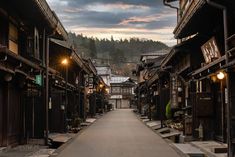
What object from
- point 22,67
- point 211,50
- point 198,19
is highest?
point 198,19

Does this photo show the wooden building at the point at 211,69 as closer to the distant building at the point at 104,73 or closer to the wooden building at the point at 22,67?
the wooden building at the point at 22,67

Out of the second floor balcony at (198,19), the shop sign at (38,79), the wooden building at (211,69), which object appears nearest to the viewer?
the second floor balcony at (198,19)

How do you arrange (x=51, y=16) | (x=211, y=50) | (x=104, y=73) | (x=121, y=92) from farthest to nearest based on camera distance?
(x=121, y=92) → (x=104, y=73) → (x=211, y=50) → (x=51, y=16)

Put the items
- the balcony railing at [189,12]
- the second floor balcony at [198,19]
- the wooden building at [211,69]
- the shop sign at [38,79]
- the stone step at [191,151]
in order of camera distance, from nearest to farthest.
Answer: the balcony railing at [189,12]
the stone step at [191,151]
the second floor balcony at [198,19]
the wooden building at [211,69]
the shop sign at [38,79]

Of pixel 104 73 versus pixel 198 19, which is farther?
pixel 104 73

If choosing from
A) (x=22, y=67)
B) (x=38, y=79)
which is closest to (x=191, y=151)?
(x=22, y=67)

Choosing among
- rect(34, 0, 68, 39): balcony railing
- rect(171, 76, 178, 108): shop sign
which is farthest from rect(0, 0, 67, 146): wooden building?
rect(171, 76, 178, 108): shop sign

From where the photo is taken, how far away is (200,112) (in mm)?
23391

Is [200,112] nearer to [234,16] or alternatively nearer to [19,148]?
[234,16]

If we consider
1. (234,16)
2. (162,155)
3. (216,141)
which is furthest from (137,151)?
(234,16)

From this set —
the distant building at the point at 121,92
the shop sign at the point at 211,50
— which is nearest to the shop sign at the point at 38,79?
the shop sign at the point at 211,50

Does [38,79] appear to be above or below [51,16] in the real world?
below

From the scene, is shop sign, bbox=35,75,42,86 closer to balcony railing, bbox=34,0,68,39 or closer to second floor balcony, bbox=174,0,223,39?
balcony railing, bbox=34,0,68,39

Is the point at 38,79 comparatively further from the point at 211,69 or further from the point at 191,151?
the point at 191,151
